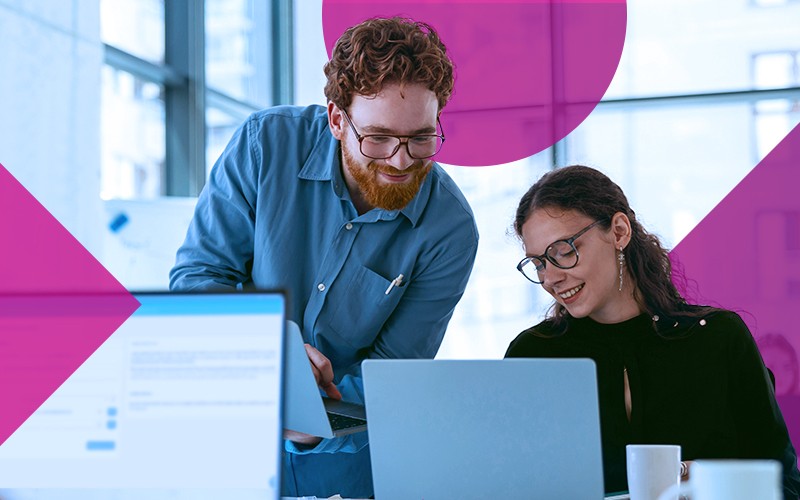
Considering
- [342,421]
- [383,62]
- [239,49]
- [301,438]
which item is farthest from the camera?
[239,49]

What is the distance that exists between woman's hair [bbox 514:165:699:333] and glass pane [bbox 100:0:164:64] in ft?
7.55

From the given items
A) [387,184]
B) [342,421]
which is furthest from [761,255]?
[342,421]

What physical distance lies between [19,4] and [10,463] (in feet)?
7.86

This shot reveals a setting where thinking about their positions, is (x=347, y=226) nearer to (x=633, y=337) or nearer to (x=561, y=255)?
(x=561, y=255)

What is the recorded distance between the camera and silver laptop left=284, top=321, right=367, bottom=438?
1.32 meters

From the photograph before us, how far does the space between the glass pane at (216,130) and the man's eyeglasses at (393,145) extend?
2.75 metres

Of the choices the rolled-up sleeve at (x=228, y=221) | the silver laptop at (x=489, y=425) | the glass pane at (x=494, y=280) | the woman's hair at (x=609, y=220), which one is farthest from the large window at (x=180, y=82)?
the silver laptop at (x=489, y=425)

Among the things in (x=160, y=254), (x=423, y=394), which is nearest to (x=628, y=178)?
(x=160, y=254)

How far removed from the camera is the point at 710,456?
179 cm

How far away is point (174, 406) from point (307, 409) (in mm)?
536

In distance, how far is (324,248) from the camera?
6.64 feet

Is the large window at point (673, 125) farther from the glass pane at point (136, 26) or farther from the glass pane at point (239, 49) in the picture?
the glass pane at point (136, 26)

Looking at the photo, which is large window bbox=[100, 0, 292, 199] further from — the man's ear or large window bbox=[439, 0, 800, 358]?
the man's ear

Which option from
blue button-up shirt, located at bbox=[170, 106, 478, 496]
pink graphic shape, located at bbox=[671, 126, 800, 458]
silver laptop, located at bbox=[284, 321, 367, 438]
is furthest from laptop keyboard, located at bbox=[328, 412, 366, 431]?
pink graphic shape, located at bbox=[671, 126, 800, 458]
